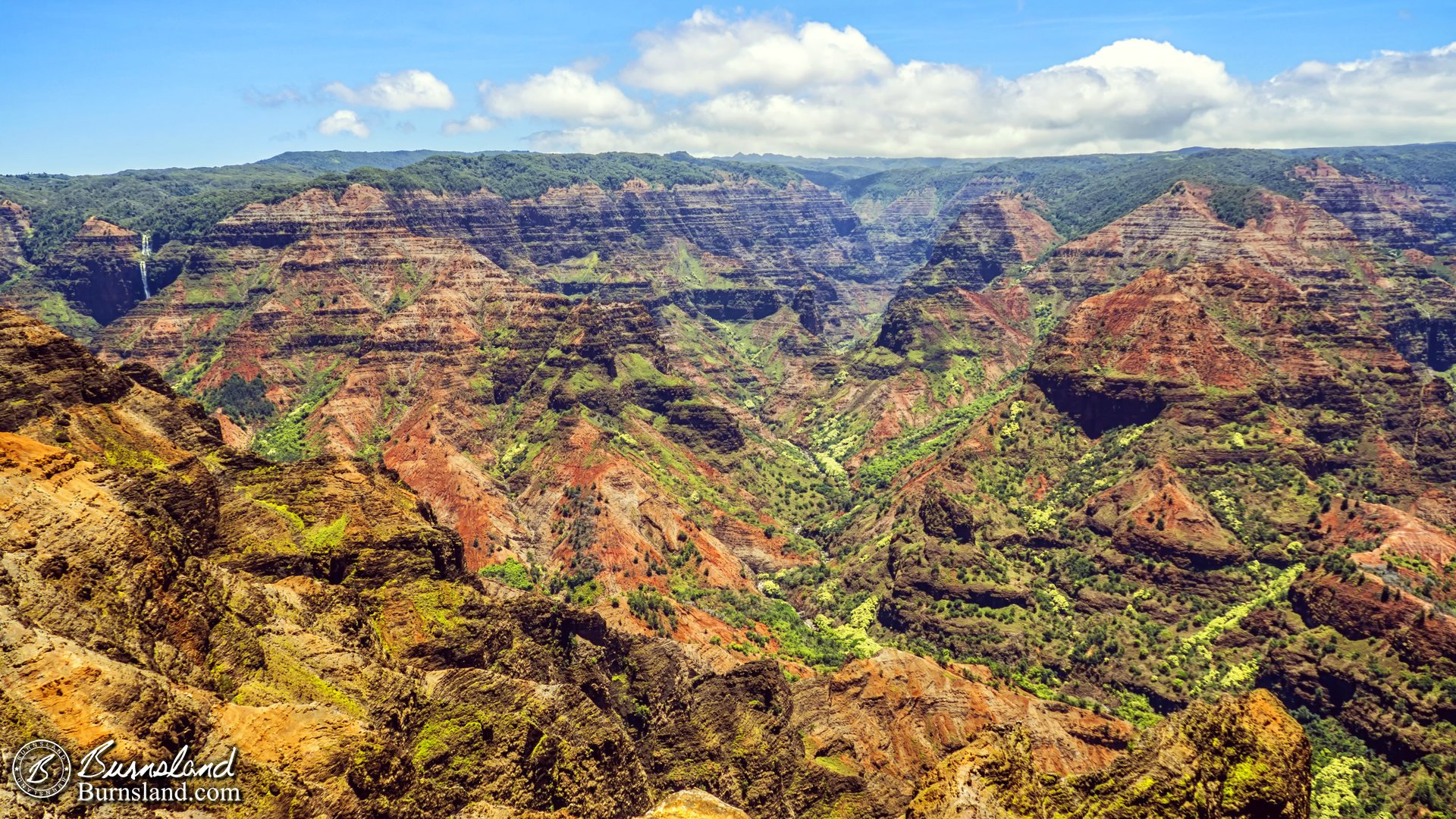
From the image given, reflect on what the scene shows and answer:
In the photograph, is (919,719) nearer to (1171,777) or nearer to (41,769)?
(1171,777)

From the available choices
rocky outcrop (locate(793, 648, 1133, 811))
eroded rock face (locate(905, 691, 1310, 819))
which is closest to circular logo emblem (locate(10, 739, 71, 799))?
eroded rock face (locate(905, 691, 1310, 819))

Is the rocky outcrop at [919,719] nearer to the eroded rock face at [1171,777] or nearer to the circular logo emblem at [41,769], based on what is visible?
the eroded rock face at [1171,777]

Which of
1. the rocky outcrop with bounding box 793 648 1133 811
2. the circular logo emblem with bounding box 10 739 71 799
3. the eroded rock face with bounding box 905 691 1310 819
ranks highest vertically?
the circular logo emblem with bounding box 10 739 71 799

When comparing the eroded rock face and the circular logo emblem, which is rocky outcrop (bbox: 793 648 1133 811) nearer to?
the eroded rock face

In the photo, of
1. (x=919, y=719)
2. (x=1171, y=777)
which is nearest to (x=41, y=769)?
(x=1171, y=777)

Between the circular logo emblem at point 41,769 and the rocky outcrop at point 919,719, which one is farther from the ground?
the circular logo emblem at point 41,769

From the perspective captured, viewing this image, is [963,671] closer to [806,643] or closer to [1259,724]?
[806,643]

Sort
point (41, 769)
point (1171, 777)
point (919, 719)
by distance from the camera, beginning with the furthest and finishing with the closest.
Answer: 1. point (919, 719)
2. point (1171, 777)
3. point (41, 769)

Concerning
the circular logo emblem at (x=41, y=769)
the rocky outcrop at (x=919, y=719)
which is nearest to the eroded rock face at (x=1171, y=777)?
the circular logo emblem at (x=41, y=769)

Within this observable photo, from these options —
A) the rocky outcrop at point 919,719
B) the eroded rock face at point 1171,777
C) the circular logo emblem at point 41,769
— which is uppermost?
the circular logo emblem at point 41,769
